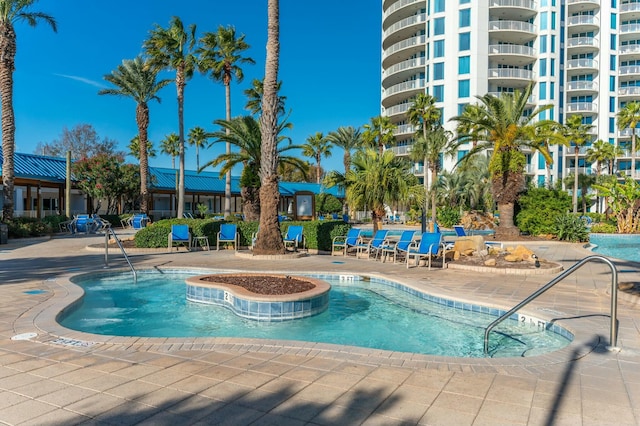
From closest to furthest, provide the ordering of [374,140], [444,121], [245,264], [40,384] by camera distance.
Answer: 1. [40,384]
2. [245,264]
3. [374,140]
4. [444,121]

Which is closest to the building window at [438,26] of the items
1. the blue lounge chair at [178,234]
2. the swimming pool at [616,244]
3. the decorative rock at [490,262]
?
the swimming pool at [616,244]

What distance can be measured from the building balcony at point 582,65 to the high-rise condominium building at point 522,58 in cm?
11

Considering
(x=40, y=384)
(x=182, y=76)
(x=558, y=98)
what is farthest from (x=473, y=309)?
(x=558, y=98)

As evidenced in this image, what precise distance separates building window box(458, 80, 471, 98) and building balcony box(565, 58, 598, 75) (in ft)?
52.5

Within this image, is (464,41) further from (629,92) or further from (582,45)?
(629,92)

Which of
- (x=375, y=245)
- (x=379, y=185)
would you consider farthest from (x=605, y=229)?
(x=375, y=245)

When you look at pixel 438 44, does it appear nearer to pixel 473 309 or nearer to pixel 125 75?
pixel 125 75

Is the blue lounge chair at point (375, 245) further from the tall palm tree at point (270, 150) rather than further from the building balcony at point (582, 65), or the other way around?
the building balcony at point (582, 65)

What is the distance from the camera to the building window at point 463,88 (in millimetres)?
44625

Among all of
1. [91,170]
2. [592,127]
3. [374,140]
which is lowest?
[91,170]

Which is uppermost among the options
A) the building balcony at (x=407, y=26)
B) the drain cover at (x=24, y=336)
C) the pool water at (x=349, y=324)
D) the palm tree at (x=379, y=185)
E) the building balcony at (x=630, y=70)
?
the building balcony at (x=407, y=26)

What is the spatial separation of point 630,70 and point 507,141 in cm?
4396

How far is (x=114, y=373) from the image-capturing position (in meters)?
3.93

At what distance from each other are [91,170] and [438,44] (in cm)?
3533
